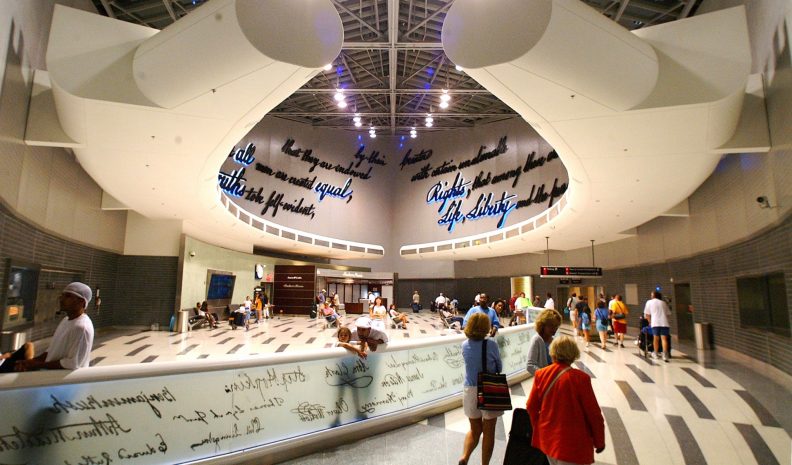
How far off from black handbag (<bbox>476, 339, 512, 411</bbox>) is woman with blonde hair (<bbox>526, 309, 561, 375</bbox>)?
0.30 metres

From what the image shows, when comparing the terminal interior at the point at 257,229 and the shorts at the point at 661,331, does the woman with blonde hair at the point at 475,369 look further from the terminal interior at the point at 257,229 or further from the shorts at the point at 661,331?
the shorts at the point at 661,331

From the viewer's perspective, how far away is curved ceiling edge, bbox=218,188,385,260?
43.9 ft

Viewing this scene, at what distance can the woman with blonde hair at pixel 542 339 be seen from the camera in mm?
3197

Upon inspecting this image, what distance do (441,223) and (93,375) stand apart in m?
23.7

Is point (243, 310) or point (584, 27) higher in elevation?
point (584, 27)

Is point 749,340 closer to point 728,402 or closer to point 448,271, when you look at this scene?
point 728,402

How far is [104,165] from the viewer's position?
753 cm

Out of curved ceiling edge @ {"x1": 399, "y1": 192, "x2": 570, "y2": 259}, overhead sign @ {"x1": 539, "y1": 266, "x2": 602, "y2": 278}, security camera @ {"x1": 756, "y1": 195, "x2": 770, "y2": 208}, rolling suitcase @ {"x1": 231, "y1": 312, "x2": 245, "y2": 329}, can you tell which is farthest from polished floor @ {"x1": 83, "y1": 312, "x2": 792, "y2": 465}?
overhead sign @ {"x1": 539, "y1": 266, "x2": 602, "y2": 278}

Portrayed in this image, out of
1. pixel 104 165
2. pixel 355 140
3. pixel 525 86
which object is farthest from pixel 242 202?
pixel 525 86

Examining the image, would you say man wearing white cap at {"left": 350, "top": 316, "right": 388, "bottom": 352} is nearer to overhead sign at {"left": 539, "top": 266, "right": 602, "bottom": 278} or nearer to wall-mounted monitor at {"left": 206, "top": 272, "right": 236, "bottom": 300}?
overhead sign at {"left": 539, "top": 266, "right": 602, "bottom": 278}

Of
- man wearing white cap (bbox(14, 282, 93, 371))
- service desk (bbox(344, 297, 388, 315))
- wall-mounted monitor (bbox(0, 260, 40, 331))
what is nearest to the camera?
man wearing white cap (bbox(14, 282, 93, 371))

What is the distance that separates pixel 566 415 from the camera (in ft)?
7.30

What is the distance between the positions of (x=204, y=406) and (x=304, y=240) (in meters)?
16.8

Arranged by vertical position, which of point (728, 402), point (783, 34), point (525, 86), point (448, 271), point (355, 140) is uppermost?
point (355, 140)
